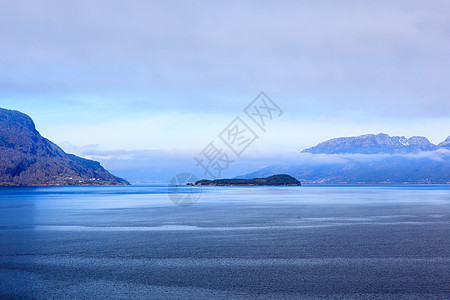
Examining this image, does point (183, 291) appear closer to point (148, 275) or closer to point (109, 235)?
point (148, 275)

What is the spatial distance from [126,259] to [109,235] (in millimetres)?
11543

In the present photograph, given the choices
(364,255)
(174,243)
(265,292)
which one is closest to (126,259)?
(174,243)

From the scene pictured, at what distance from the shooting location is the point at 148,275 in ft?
66.6

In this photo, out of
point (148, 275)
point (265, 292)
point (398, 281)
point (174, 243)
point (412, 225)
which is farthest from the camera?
point (412, 225)

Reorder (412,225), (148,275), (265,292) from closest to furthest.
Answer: (265,292) → (148,275) → (412,225)

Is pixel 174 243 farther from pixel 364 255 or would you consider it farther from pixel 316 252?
pixel 364 255

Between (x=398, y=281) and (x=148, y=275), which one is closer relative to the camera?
(x=398, y=281)

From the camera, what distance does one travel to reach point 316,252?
26.4 meters

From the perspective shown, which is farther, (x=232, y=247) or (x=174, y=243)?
(x=174, y=243)

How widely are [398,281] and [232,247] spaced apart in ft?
40.8

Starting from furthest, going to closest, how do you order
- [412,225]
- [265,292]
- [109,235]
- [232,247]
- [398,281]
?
1. [412,225]
2. [109,235]
3. [232,247]
4. [398,281]
5. [265,292]

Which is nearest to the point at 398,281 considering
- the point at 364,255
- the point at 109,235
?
the point at 364,255

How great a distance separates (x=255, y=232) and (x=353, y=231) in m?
9.21

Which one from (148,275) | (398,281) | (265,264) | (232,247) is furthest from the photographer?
(232,247)
